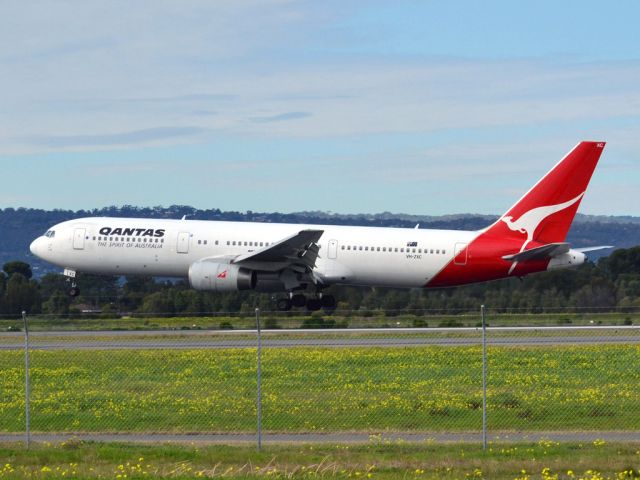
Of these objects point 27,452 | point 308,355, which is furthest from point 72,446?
point 308,355

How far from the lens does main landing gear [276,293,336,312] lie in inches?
1861

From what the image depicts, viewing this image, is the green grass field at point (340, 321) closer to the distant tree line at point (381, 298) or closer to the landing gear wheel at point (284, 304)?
the landing gear wheel at point (284, 304)

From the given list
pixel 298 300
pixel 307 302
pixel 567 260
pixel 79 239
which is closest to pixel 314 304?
pixel 307 302

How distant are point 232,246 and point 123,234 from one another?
178 inches

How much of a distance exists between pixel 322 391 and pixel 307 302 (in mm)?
24371

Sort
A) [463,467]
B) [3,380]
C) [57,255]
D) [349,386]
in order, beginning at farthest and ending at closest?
[57,255] < [3,380] < [349,386] < [463,467]

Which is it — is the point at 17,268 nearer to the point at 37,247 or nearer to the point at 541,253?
the point at 37,247

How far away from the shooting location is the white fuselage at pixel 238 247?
4628cm

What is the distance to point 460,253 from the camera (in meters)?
45.9

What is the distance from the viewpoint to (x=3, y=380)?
86.1 ft

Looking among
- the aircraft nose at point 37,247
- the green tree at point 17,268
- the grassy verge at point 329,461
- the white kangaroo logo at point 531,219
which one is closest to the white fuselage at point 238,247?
the aircraft nose at point 37,247

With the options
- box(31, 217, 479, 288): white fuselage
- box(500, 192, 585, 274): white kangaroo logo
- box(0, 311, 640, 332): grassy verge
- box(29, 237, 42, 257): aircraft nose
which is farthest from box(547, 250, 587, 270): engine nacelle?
box(29, 237, 42, 257): aircraft nose

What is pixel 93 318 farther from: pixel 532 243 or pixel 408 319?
pixel 532 243

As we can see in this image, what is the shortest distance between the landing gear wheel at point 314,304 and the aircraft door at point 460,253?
5.92m
